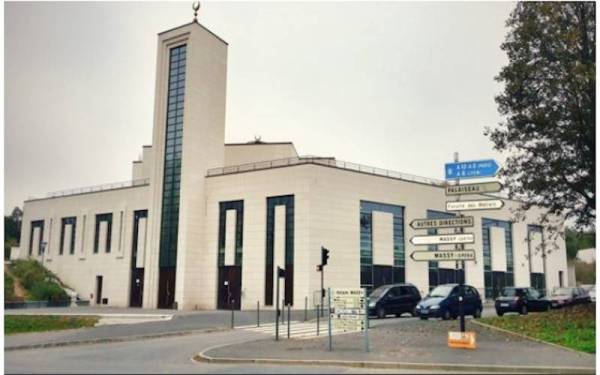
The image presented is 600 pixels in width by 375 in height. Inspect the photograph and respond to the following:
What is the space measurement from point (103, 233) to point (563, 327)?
37811 mm

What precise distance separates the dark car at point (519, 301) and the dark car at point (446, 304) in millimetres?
3373

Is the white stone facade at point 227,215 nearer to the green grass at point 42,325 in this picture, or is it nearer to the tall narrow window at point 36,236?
the tall narrow window at point 36,236

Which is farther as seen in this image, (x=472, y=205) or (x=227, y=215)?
(x=227, y=215)

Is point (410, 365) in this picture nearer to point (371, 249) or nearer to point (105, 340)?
point (105, 340)

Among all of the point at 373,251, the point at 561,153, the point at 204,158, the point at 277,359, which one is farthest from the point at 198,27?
the point at 277,359

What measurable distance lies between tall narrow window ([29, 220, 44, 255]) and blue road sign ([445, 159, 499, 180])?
46.6 m

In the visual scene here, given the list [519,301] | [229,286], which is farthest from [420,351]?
[229,286]

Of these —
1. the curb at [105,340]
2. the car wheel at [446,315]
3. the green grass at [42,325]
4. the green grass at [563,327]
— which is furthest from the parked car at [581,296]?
the green grass at [42,325]

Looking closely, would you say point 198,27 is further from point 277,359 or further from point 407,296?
point 277,359

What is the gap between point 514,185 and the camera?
78.4ft

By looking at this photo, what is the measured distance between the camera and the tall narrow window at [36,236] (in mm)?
53500

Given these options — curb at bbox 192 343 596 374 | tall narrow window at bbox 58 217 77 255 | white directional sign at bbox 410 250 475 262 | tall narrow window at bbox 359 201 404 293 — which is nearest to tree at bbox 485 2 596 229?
white directional sign at bbox 410 250 475 262

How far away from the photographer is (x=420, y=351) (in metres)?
13.9

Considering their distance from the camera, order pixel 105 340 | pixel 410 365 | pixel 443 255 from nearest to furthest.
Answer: pixel 410 365 < pixel 443 255 < pixel 105 340
